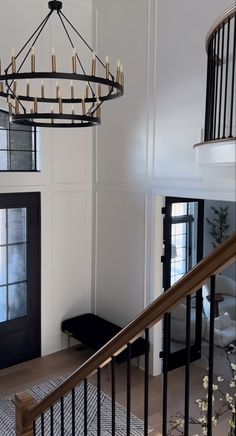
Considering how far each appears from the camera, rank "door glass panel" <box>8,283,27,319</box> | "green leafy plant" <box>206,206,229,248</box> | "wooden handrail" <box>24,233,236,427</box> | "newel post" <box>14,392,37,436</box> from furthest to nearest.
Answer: "green leafy plant" <box>206,206,229,248</box> < "door glass panel" <box>8,283,27,319</box> < "newel post" <box>14,392,37,436</box> < "wooden handrail" <box>24,233,236,427</box>

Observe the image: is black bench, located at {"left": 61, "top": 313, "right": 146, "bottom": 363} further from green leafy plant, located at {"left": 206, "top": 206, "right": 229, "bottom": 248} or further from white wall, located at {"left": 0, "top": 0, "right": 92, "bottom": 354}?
green leafy plant, located at {"left": 206, "top": 206, "right": 229, "bottom": 248}

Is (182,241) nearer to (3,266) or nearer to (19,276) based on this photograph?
(19,276)

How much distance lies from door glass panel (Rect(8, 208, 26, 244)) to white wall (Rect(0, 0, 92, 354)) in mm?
261

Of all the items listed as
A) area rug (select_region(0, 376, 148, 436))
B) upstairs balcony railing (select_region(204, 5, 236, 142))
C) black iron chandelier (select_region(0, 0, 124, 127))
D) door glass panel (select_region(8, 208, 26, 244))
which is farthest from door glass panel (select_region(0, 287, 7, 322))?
upstairs balcony railing (select_region(204, 5, 236, 142))

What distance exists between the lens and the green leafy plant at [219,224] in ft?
28.9

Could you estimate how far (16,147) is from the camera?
5242 mm

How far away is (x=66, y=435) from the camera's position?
3969mm

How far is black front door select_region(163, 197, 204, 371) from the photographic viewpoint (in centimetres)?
508

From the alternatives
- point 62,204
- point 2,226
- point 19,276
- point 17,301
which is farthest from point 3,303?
point 62,204

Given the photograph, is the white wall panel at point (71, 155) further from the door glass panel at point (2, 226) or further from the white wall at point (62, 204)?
the door glass panel at point (2, 226)

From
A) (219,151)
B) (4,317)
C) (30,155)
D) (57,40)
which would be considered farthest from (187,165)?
(4,317)

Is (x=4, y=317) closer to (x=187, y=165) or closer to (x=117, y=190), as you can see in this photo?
(x=117, y=190)

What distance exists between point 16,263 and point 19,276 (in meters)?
0.18

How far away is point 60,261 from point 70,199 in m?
0.85
